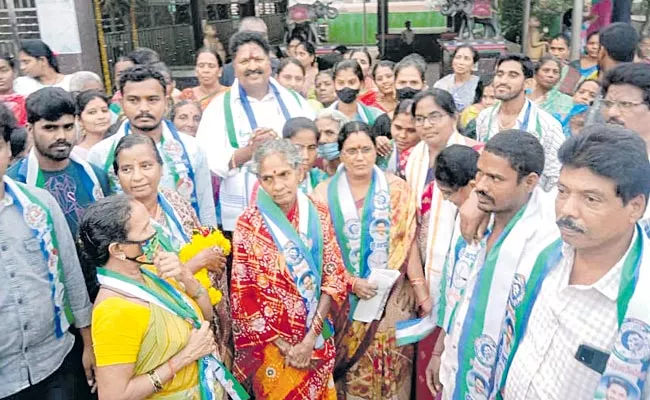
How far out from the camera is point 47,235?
2295 millimetres

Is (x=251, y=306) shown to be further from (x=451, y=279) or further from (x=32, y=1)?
(x=32, y=1)

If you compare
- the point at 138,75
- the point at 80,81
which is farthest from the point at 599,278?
the point at 80,81

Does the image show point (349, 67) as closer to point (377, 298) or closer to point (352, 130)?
point (352, 130)

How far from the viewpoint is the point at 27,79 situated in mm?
4688

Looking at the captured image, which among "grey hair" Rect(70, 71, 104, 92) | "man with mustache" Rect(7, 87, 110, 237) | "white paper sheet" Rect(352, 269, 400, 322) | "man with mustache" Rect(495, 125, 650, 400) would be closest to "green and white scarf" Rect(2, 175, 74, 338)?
"man with mustache" Rect(7, 87, 110, 237)

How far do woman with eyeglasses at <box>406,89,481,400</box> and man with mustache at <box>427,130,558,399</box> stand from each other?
2.04 feet

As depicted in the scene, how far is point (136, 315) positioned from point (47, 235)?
650 mm

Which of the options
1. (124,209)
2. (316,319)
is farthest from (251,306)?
(124,209)

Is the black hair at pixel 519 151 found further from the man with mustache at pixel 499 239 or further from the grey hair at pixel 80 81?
the grey hair at pixel 80 81

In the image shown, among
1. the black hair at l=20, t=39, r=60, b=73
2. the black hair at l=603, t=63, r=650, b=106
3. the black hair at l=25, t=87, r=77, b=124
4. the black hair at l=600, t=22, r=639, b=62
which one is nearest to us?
the black hair at l=603, t=63, r=650, b=106

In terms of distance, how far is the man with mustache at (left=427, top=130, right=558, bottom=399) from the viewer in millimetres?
1970

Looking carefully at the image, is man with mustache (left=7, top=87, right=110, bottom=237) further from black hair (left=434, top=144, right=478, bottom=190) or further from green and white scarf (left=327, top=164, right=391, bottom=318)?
black hair (left=434, top=144, right=478, bottom=190)

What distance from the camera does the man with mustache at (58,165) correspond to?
264 cm

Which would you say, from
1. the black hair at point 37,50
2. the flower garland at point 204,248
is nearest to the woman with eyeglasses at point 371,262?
the flower garland at point 204,248
